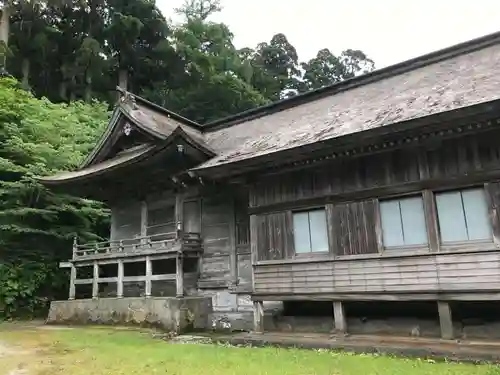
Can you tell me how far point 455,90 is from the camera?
29.7 feet

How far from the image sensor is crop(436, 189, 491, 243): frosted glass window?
782 centimetres

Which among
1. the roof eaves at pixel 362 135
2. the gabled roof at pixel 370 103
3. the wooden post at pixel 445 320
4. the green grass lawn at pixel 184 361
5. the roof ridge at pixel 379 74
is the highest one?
the roof ridge at pixel 379 74

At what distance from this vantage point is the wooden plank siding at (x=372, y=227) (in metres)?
7.76

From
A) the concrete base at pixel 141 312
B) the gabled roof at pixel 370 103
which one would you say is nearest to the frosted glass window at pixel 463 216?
the gabled roof at pixel 370 103

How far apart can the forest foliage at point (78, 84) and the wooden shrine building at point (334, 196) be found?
288cm

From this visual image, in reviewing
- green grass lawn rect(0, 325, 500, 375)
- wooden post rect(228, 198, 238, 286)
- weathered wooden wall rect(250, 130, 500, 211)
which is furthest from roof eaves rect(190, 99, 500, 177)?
green grass lawn rect(0, 325, 500, 375)

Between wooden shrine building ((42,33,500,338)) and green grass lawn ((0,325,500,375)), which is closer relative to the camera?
green grass lawn ((0,325,500,375))

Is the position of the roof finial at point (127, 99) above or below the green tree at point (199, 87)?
below

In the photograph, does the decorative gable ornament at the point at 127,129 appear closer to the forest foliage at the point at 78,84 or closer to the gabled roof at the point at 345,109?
the gabled roof at the point at 345,109

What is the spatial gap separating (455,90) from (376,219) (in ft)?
10.6

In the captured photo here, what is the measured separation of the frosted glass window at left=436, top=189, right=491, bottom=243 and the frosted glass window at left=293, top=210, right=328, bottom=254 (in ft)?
8.15

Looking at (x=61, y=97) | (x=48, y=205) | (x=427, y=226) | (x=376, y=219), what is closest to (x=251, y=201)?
(x=376, y=219)

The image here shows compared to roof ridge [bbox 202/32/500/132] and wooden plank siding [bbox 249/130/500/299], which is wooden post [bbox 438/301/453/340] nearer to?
wooden plank siding [bbox 249/130/500/299]

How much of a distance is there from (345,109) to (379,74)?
2.88 metres
